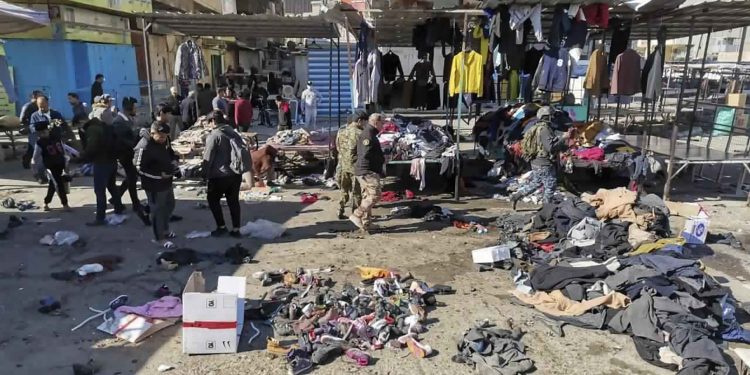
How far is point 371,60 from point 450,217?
3.35 metres

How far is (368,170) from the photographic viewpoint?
8.47 meters

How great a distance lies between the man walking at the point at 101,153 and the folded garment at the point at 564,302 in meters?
6.45

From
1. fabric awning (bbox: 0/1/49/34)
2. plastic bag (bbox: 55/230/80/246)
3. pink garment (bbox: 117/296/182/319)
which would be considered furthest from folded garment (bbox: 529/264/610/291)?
fabric awning (bbox: 0/1/49/34)

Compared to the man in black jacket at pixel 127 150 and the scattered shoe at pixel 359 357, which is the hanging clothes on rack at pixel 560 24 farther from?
the man in black jacket at pixel 127 150

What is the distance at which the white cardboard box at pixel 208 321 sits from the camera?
15.3ft

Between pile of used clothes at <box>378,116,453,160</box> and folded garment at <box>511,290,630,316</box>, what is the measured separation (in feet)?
16.0

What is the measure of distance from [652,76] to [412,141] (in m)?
5.00

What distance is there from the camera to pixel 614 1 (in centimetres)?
963

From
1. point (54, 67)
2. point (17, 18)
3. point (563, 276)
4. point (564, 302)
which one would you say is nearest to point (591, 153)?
point (563, 276)

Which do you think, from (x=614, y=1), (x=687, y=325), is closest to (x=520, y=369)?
(x=687, y=325)

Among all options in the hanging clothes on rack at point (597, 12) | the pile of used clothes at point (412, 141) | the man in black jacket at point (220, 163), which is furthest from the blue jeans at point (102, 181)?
the hanging clothes on rack at point (597, 12)

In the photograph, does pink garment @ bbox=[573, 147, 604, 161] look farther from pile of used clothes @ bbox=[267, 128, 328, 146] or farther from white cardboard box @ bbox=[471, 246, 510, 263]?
pile of used clothes @ bbox=[267, 128, 328, 146]

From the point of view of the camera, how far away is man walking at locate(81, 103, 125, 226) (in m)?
8.24

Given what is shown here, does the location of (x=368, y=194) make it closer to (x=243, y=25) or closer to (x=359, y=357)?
(x=359, y=357)
